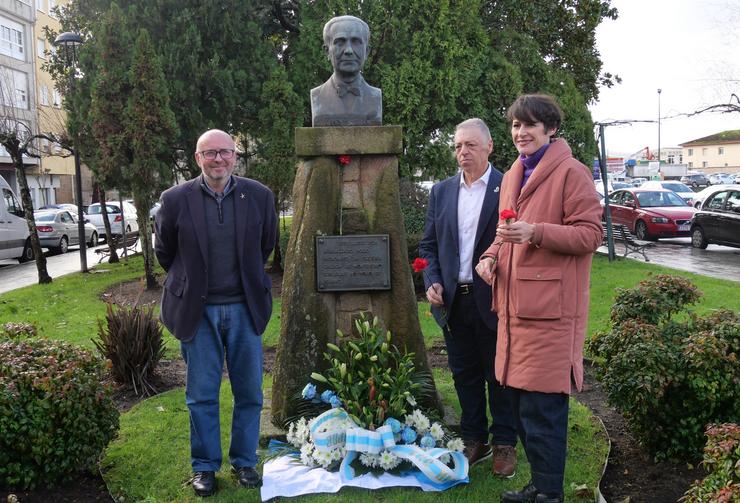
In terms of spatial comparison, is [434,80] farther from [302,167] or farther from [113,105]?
[302,167]

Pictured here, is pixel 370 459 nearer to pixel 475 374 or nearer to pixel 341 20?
Result: pixel 475 374

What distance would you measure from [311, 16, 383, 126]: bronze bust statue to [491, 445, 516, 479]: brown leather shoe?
2425mm

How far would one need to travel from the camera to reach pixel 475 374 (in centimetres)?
445

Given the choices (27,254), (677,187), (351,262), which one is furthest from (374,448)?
(677,187)

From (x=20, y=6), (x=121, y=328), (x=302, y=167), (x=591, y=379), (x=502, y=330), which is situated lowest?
(x=591, y=379)

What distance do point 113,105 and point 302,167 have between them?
8.32m

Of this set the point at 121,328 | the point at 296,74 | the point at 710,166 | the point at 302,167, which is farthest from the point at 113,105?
the point at 710,166

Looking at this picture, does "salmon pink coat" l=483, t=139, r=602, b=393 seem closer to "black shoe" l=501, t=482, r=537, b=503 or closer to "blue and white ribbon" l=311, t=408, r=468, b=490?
"black shoe" l=501, t=482, r=537, b=503

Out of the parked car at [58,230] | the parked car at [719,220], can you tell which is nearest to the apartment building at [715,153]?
the parked car at [719,220]

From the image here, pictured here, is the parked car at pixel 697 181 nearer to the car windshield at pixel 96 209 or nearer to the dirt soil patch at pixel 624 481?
the car windshield at pixel 96 209

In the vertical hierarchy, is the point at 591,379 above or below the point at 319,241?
below

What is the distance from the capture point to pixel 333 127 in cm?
487

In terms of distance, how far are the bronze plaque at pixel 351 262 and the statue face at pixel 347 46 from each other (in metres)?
1.20

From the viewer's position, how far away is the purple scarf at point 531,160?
351 cm
